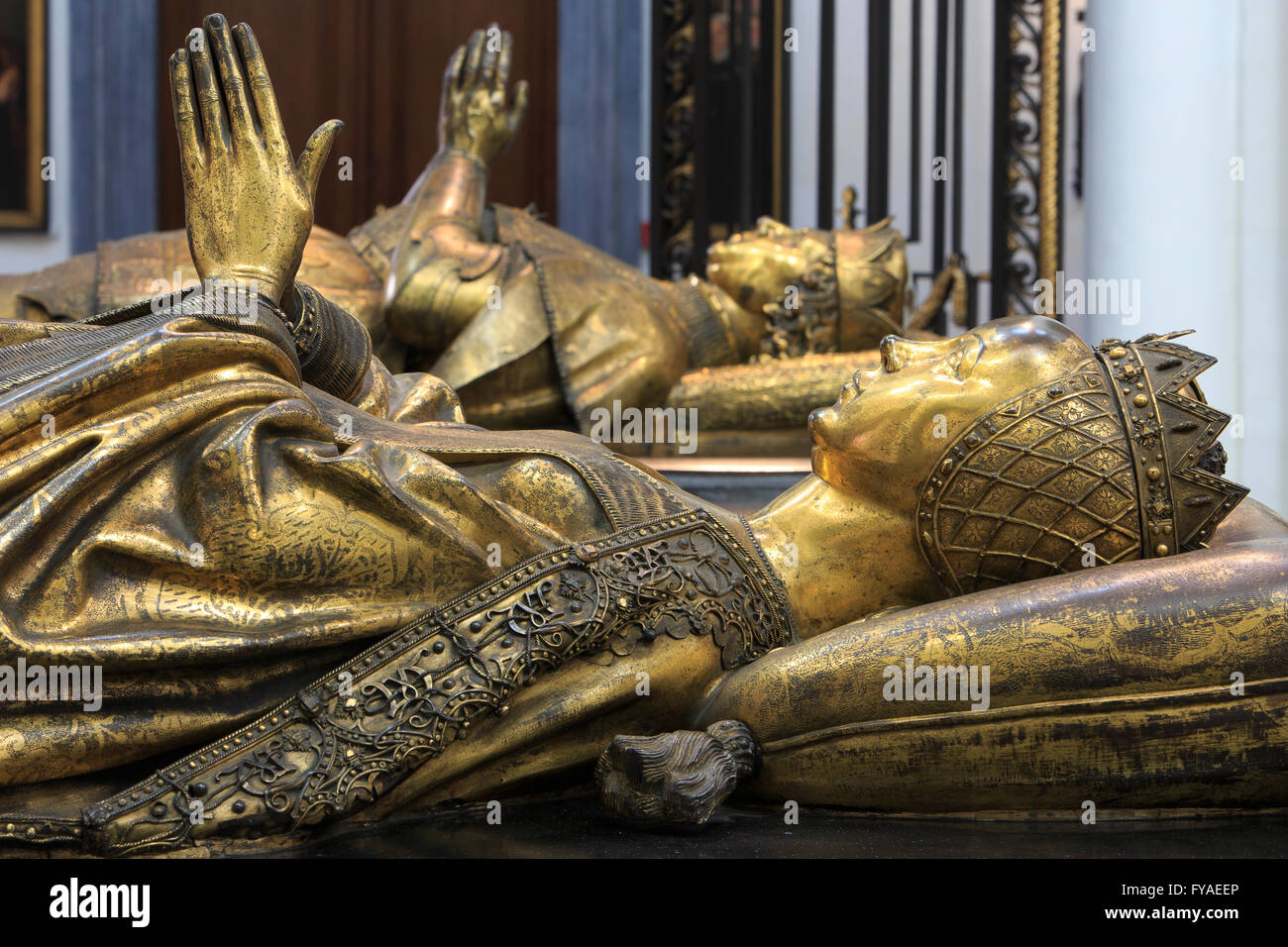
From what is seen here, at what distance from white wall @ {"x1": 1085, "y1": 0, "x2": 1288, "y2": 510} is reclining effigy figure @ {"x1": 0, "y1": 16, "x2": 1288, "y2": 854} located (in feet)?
8.12

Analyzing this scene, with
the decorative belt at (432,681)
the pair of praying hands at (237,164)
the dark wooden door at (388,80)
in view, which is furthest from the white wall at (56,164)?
the decorative belt at (432,681)

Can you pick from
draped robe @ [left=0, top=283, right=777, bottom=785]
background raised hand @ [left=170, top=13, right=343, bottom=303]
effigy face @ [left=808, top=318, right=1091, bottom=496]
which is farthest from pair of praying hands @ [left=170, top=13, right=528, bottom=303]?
effigy face @ [left=808, top=318, right=1091, bottom=496]

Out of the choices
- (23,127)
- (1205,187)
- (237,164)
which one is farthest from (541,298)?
(23,127)

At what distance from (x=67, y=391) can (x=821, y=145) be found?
15.6ft

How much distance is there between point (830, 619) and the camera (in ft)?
6.97

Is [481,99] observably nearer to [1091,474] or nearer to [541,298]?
[541,298]

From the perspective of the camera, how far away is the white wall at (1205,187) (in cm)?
435

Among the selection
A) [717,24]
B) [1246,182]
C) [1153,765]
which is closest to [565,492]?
[1153,765]

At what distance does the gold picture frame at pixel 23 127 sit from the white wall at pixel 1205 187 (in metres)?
4.77

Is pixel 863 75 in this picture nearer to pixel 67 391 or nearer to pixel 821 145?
pixel 821 145

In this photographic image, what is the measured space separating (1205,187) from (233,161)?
3.23 metres

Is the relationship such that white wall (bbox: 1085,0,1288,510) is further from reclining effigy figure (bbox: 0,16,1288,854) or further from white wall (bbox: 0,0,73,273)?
white wall (bbox: 0,0,73,273)

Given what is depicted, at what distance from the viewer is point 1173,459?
6.43 feet

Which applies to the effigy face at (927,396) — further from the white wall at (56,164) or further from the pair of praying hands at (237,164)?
the white wall at (56,164)
